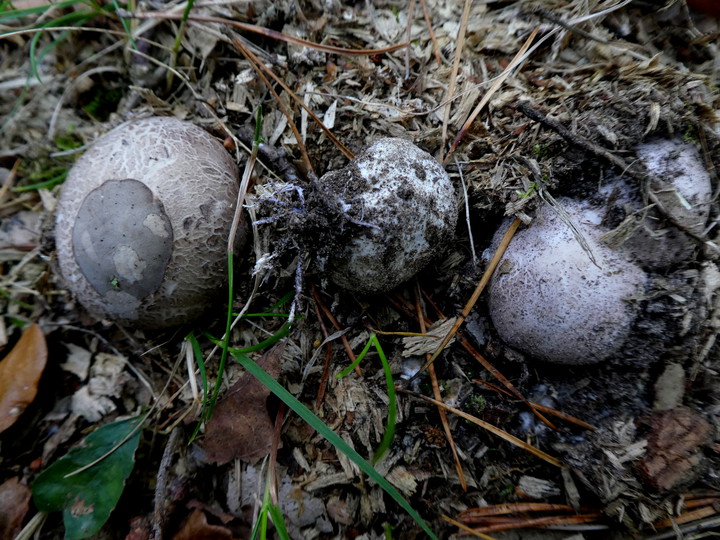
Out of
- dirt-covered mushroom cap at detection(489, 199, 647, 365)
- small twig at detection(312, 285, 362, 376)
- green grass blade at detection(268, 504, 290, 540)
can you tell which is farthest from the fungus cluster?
green grass blade at detection(268, 504, 290, 540)

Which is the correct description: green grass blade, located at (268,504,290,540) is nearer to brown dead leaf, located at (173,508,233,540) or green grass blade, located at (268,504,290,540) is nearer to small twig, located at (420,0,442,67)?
brown dead leaf, located at (173,508,233,540)

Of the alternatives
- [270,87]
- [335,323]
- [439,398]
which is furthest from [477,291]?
[270,87]

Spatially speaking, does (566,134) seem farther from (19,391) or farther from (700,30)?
(19,391)

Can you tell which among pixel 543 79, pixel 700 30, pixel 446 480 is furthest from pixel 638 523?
pixel 700 30

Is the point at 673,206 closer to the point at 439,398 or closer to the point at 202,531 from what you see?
the point at 439,398

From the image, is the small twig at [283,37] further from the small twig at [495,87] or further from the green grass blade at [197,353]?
the green grass blade at [197,353]
